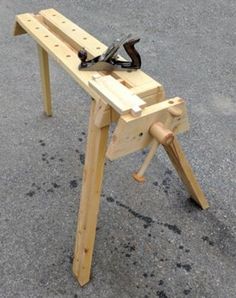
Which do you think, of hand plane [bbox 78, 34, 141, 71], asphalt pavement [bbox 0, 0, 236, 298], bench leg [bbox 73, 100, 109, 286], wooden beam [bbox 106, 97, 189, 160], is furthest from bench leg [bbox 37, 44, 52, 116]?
wooden beam [bbox 106, 97, 189, 160]

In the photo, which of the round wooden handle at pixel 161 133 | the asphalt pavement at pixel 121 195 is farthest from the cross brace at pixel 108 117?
the asphalt pavement at pixel 121 195

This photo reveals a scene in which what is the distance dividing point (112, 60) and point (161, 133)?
0.45m

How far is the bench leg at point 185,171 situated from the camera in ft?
5.42

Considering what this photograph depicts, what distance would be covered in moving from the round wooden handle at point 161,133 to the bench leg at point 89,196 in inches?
7.1

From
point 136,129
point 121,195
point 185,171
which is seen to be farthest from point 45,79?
point 136,129

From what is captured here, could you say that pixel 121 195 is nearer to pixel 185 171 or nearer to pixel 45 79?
pixel 185 171

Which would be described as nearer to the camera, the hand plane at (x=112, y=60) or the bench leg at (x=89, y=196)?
the bench leg at (x=89, y=196)

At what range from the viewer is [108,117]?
1.28 m

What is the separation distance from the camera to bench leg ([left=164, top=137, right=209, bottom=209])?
165 cm

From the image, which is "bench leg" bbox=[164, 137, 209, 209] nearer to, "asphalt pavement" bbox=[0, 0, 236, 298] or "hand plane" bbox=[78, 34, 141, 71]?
"asphalt pavement" bbox=[0, 0, 236, 298]

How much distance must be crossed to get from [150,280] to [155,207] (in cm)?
42

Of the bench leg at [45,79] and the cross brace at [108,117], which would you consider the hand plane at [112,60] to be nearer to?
the cross brace at [108,117]

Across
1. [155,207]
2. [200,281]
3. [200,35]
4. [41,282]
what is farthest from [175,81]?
[41,282]

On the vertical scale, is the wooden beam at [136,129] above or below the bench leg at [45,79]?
above
